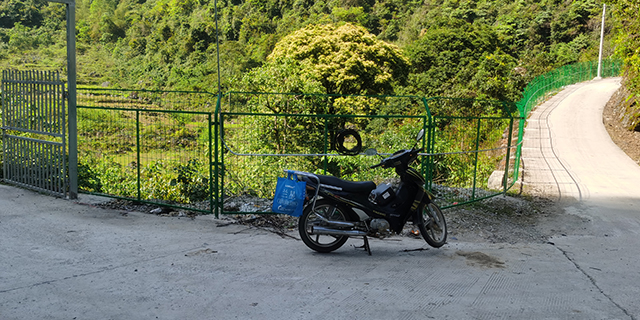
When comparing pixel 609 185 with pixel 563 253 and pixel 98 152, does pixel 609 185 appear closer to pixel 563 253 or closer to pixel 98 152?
pixel 563 253

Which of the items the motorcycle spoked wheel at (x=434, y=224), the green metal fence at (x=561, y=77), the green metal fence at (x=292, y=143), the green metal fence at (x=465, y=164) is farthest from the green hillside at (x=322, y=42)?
the motorcycle spoked wheel at (x=434, y=224)

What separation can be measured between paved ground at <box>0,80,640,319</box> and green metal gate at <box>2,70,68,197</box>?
35.7 inches

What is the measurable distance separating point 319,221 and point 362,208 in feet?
1.71

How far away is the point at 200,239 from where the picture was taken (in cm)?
598

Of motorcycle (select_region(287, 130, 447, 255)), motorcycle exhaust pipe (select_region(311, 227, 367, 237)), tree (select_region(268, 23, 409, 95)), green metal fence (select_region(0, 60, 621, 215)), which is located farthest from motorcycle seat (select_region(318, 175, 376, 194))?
tree (select_region(268, 23, 409, 95))

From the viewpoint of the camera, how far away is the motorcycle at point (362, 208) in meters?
5.47

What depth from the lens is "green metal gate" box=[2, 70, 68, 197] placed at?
7726mm

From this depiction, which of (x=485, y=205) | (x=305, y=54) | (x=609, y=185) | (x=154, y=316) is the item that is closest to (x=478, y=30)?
(x=305, y=54)

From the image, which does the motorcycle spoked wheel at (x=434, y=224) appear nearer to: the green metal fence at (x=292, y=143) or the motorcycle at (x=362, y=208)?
the motorcycle at (x=362, y=208)

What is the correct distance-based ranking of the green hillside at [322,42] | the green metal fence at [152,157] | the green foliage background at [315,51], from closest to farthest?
the green metal fence at [152,157] < the green foliage background at [315,51] < the green hillside at [322,42]

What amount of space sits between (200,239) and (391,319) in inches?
118

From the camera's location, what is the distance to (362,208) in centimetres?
562

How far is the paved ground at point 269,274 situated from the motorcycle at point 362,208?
0.84 feet

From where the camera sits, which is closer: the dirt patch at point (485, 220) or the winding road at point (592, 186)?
the winding road at point (592, 186)
